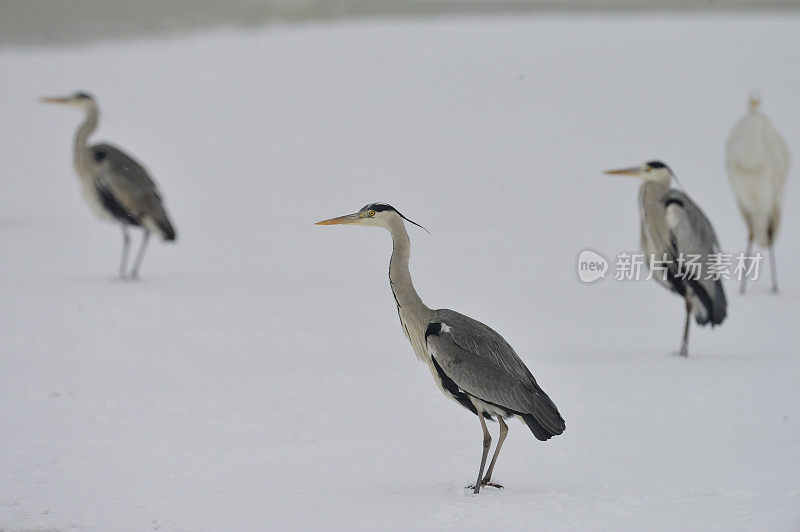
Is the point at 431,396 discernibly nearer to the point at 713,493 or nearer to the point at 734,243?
the point at 713,493

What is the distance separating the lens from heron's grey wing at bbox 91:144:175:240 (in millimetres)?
9727

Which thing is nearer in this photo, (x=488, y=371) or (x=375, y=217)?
(x=488, y=371)

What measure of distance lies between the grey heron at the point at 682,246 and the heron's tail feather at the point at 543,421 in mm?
3031

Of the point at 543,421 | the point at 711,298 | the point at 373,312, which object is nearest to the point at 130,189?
the point at 373,312

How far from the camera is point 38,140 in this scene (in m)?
19.1

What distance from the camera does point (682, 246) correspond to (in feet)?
24.0

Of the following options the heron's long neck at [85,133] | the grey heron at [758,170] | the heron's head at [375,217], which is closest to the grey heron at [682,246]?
the grey heron at [758,170]

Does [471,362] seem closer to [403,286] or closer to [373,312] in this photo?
[403,286]

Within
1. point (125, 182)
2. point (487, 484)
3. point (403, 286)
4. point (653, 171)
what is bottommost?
point (487, 484)

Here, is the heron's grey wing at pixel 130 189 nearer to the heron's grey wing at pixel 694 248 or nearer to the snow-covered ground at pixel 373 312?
the snow-covered ground at pixel 373 312

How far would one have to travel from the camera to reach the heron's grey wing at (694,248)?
7.29 m

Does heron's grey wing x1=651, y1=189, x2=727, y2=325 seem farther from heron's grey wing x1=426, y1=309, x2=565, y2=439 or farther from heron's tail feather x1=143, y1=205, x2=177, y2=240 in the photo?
heron's tail feather x1=143, y1=205, x2=177, y2=240

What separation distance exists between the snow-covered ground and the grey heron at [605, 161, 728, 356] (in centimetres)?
35

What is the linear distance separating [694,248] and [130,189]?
493 centimetres
